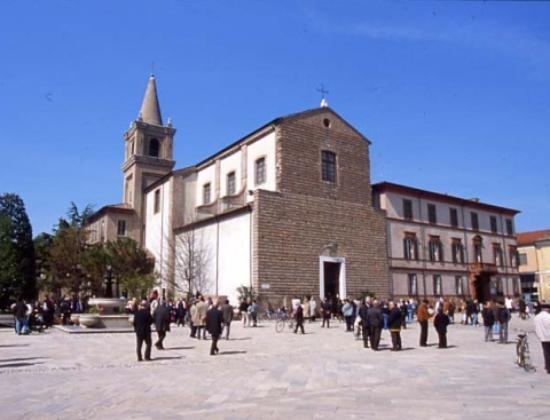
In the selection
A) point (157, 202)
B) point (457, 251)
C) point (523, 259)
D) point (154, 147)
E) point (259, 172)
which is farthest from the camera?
A: point (523, 259)

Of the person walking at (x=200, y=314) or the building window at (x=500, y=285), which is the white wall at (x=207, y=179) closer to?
the person walking at (x=200, y=314)

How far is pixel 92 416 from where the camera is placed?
24.1 ft

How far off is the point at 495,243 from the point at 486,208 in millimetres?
3400

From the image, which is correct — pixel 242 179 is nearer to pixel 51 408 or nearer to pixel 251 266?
pixel 251 266

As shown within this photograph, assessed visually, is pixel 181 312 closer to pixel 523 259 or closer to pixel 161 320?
pixel 161 320

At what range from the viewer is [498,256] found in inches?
1903

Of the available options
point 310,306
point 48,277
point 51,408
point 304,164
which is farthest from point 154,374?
point 48,277

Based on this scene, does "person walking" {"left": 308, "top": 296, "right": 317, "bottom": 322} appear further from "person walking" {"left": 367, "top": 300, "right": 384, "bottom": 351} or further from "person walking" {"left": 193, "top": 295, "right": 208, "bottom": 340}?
"person walking" {"left": 367, "top": 300, "right": 384, "bottom": 351}

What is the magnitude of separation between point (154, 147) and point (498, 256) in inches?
1398

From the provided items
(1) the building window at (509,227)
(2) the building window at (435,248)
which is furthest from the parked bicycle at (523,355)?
(1) the building window at (509,227)

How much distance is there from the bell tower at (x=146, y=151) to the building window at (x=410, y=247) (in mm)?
25105

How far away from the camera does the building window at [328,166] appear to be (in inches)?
1422

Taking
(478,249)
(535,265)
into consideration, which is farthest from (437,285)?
(535,265)

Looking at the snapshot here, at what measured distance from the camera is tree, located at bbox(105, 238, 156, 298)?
3794 centimetres
